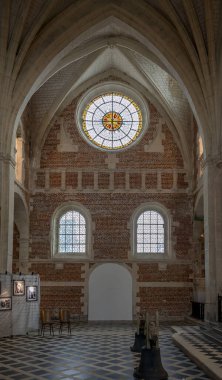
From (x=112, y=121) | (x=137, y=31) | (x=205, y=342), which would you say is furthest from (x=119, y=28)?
(x=205, y=342)

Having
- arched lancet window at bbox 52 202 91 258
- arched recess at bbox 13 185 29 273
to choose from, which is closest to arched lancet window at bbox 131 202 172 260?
arched lancet window at bbox 52 202 91 258

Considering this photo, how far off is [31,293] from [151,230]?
791cm

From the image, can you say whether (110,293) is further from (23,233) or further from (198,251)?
(23,233)

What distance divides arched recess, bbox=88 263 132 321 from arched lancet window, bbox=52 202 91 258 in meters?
1.38

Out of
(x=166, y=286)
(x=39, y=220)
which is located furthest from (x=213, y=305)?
(x=39, y=220)

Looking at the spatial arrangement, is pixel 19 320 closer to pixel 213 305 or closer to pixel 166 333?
pixel 166 333

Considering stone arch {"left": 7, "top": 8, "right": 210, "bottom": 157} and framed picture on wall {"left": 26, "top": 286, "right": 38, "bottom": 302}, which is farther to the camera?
stone arch {"left": 7, "top": 8, "right": 210, "bottom": 157}

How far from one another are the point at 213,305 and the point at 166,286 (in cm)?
623

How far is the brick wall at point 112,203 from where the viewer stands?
2328 centimetres

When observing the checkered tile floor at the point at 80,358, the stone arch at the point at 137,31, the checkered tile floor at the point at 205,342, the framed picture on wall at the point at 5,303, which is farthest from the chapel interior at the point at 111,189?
the checkered tile floor at the point at 80,358

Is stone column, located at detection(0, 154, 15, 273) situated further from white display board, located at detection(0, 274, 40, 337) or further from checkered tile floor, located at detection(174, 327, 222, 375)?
checkered tile floor, located at detection(174, 327, 222, 375)

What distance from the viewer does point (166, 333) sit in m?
17.9

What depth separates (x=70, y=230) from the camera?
24234 mm

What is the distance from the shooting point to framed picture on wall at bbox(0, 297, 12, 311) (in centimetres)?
1644
